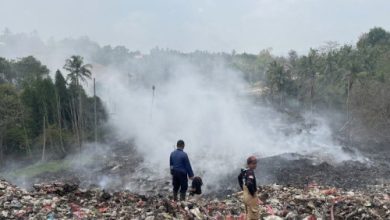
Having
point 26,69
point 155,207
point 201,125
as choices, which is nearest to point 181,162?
point 155,207

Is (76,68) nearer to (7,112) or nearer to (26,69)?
(7,112)

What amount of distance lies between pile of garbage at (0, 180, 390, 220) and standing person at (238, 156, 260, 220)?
803 millimetres

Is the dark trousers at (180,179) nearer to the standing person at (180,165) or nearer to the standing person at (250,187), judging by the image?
the standing person at (180,165)

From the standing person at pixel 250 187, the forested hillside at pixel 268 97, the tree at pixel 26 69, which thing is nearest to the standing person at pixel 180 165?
the standing person at pixel 250 187

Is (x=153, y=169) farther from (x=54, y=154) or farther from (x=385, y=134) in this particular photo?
(x=385, y=134)

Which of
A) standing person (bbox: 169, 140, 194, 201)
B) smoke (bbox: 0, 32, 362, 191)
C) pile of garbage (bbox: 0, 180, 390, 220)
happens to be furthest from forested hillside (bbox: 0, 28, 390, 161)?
standing person (bbox: 169, 140, 194, 201)

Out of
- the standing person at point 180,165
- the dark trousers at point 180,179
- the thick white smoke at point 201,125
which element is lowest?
the thick white smoke at point 201,125

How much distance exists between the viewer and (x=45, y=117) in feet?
135

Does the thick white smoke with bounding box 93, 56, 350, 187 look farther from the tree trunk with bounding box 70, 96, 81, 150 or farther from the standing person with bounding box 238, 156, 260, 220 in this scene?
the standing person with bounding box 238, 156, 260, 220

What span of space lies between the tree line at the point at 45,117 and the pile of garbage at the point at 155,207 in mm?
31097

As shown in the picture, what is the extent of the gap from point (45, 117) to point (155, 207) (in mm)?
35633

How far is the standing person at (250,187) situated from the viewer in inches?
249

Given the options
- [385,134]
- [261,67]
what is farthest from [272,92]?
[385,134]

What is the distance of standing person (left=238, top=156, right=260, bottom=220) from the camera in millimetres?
6316
